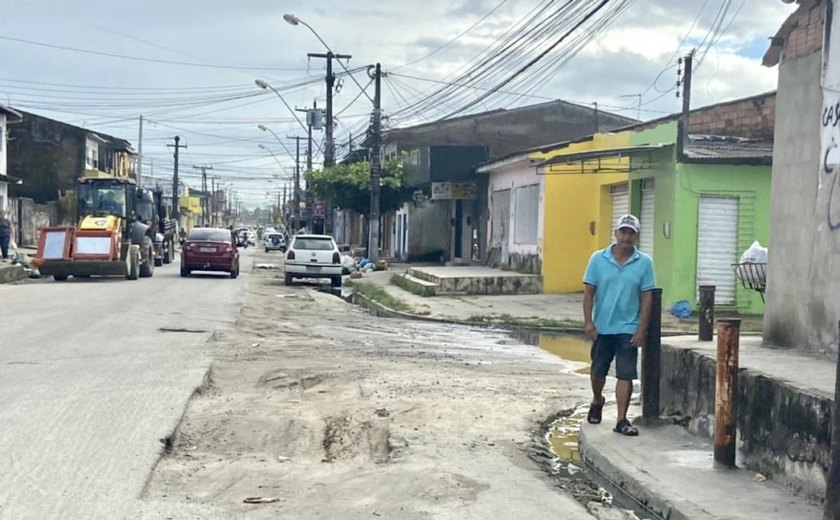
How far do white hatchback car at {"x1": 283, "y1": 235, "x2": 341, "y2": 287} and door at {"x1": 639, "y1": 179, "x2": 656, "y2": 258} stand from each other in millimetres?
9708

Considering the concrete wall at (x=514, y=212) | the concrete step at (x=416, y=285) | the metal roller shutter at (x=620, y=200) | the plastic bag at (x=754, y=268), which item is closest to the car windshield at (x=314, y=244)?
the concrete step at (x=416, y=285)

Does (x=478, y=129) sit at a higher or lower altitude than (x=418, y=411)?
higher

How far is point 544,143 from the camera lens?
1812 inches

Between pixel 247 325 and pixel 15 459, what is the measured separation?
32.7 feet

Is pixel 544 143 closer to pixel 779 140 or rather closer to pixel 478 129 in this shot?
pixel 478 129

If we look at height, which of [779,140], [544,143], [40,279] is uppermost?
[544,143]

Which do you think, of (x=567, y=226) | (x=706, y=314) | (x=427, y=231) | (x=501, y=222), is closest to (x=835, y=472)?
(x=706, y=314)

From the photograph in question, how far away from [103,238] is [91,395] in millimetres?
18723

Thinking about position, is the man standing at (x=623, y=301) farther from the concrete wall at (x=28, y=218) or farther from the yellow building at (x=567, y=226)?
the concrete wall at (x=28, y=218)

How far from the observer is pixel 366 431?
839 centimetres

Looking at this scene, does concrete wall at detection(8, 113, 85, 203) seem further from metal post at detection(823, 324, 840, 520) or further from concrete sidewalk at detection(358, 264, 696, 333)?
metal post at detection(823, 324, 840, 520)

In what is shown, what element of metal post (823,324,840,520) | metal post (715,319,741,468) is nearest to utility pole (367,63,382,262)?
metal post (715,319,741,468)

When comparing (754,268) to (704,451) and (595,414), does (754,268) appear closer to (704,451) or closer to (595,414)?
(595,414)

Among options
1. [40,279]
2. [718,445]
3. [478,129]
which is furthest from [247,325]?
[478,129]
